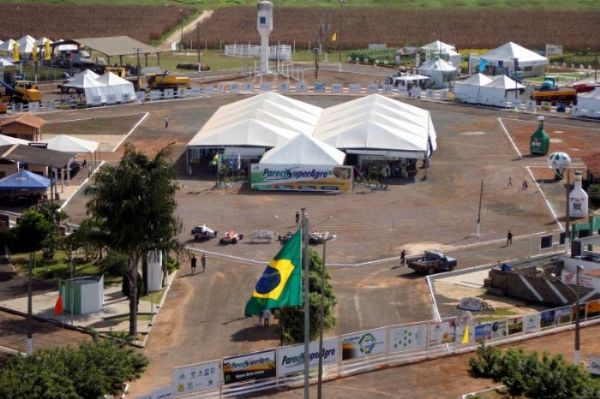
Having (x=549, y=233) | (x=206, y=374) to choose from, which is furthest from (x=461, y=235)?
(x=206, y=374)

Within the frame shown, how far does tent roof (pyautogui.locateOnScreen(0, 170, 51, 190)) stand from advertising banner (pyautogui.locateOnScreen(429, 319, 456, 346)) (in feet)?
103

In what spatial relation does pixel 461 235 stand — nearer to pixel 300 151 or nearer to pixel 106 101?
pixel 300 151

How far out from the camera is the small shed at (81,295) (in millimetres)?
53656

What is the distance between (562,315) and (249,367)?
15.2m

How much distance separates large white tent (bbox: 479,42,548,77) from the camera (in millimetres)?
129875

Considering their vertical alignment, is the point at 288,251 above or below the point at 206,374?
above

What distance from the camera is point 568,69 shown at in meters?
140

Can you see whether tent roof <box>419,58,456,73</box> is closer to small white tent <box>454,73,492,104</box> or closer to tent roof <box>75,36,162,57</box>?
small white tent <box>454,73,492,104</box>

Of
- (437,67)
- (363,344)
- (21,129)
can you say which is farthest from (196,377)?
(437,67)

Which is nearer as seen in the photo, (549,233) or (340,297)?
(340,297)

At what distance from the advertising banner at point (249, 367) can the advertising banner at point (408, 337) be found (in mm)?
5500

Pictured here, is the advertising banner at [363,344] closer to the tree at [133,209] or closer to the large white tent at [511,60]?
the tree at [133,209]

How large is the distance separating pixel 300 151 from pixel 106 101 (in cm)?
3644

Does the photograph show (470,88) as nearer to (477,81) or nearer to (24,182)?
(477,81)
